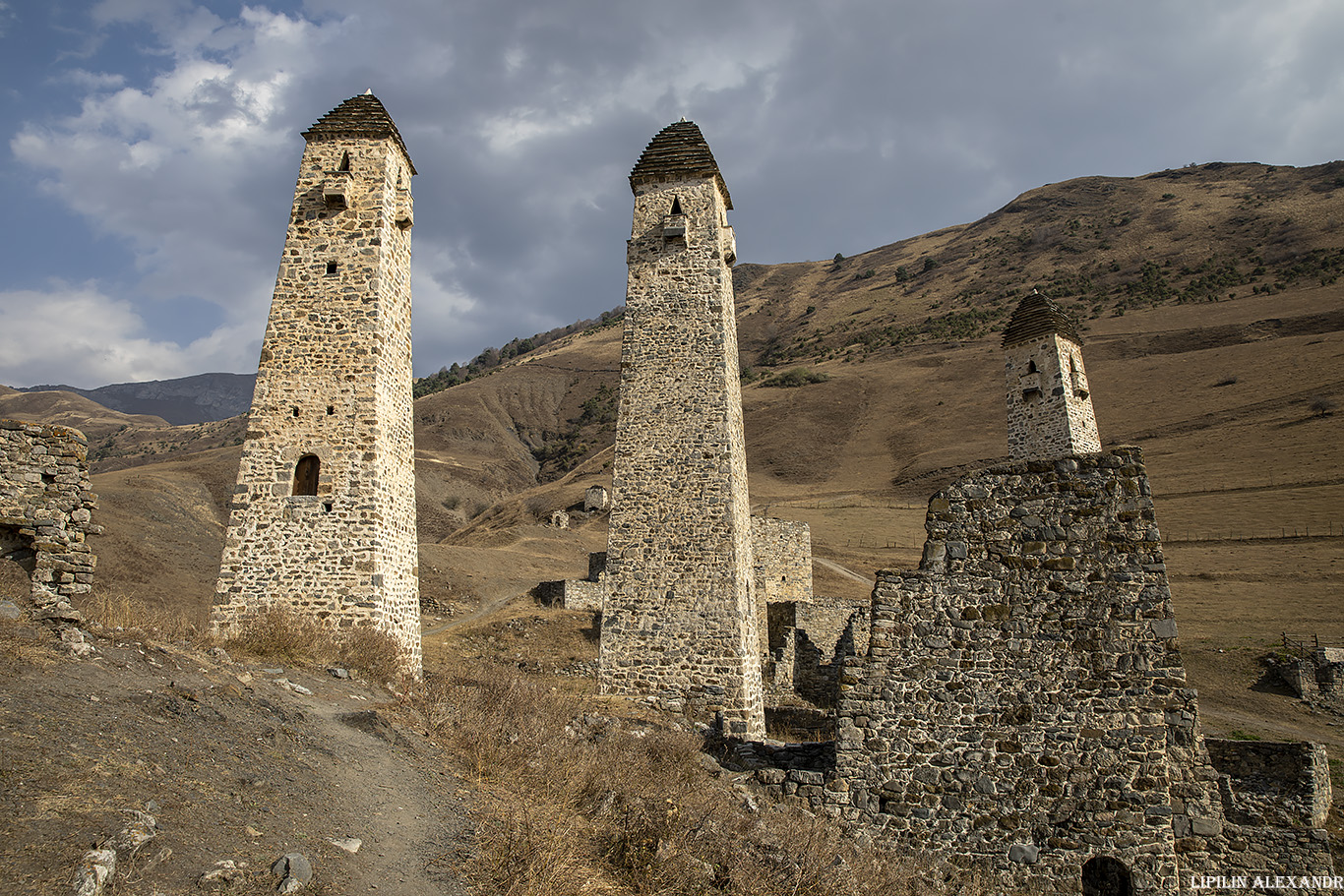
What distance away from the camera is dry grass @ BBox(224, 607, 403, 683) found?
9.69 m

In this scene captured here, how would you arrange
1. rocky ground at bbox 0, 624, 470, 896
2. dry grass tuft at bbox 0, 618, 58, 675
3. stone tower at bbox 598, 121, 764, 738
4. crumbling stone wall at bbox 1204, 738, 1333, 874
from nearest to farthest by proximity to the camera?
1. rocky ground at bbox 0, 624, 470, 896
2. dry grass tuft at bbox 0, 618, 58, 675
3. crumbling stone wall at bbox 1204, 738, 1333, 874
4. stone tower at bbox 598, 121, 764, 738

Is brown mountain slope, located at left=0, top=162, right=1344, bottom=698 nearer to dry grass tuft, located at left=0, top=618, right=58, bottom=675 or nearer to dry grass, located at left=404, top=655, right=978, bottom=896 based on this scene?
dry grass tuft, located at left=0, top=618, right=58, bottom=675

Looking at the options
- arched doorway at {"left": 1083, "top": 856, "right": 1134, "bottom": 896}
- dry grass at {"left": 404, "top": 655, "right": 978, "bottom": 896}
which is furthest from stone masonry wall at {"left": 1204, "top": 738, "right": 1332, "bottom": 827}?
dry grass at {"left": 404, "top": 655, "right": 978, "bottom": 896}

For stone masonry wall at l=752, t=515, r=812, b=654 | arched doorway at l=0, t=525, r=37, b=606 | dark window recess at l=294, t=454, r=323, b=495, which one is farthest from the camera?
stone masonry wall at l=752, t=515, r=812, b=654

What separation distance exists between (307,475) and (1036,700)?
36.0 feet

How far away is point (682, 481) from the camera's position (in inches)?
571

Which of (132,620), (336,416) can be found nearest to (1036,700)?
(132,620)

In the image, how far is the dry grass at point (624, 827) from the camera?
Answer: 506 cm

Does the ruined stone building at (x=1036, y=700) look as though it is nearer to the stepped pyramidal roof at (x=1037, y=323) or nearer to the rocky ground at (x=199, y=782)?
the rocky ground at (x=199, y=782)

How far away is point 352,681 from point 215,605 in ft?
12.1

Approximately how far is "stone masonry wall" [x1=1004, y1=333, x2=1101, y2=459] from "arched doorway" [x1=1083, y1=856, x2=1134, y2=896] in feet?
52.7

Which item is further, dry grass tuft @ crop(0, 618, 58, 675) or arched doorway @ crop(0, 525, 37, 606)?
arched doorway @ crop(0, 525, 37, 606)

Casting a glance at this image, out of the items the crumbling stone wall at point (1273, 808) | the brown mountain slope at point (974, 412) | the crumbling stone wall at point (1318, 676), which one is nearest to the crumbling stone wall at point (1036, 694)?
the crumbling stone wall at point (1273, 808)

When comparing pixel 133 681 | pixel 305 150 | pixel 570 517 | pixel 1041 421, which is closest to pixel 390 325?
pixel 305 150
